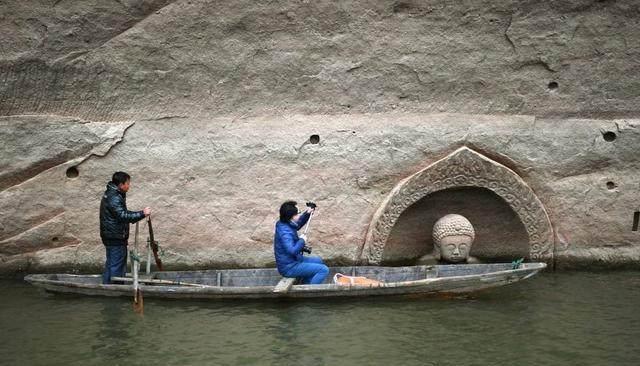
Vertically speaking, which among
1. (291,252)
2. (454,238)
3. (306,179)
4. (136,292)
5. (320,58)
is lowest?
(136,292)

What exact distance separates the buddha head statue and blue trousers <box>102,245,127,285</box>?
150 inches

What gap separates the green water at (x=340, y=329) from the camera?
6.58 meters

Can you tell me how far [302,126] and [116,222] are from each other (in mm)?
2734

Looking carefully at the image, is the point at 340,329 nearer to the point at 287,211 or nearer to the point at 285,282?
the point at 285,282

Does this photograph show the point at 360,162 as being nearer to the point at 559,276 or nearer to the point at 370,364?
the point at 559,276

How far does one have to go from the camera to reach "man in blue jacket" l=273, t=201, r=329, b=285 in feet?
27.2

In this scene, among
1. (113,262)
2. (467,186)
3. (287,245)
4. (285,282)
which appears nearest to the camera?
(285,282)

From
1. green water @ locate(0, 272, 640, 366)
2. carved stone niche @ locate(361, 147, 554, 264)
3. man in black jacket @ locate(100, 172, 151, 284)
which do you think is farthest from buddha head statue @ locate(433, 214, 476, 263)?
man in black jacket @ locate(100, 172, 151, 284)

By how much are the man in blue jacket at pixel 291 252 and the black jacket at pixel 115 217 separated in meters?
1.55

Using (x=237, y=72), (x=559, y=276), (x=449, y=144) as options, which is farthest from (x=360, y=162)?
(x=559, y=276)

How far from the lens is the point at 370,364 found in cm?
642

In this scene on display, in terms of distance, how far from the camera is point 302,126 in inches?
385

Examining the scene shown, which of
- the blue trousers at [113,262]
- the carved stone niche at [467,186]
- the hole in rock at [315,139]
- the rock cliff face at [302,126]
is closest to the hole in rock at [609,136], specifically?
the rock cliff face at [302,126]


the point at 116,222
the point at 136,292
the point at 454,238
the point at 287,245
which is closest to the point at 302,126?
the point at 287,245
